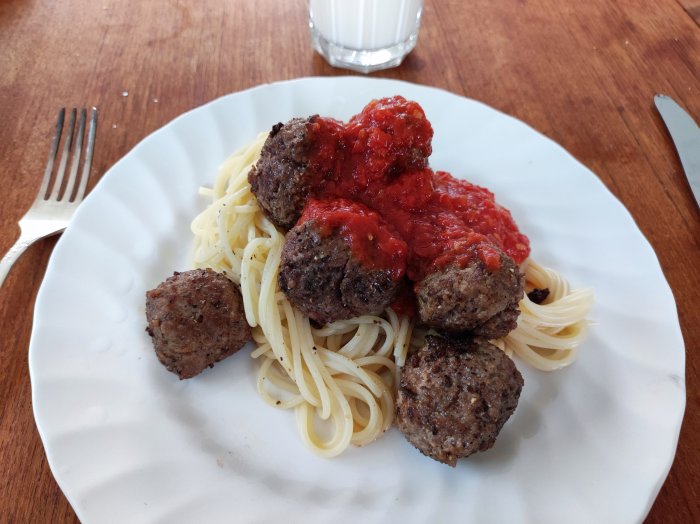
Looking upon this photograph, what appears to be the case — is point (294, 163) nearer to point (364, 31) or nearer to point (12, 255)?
point (12, 255)

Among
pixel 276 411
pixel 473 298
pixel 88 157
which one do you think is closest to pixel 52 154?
pixel 88 157

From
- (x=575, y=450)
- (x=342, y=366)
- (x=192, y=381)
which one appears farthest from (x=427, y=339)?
(x=192, y=381)

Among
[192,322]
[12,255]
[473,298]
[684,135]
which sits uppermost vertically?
[473,298]

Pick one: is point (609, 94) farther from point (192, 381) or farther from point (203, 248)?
point (192, 381)

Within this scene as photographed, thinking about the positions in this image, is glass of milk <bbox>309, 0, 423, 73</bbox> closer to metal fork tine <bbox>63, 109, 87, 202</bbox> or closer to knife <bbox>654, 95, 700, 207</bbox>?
metal fork tine <bbox>63, 109, 87, 202</bbox>

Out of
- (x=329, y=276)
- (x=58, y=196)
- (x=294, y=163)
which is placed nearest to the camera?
(x=329, y=276)

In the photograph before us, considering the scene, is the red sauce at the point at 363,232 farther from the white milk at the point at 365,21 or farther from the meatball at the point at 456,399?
the white milk at the point at 365,21

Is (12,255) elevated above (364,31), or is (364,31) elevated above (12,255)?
(364,31)

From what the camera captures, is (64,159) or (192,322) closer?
(192,322)
